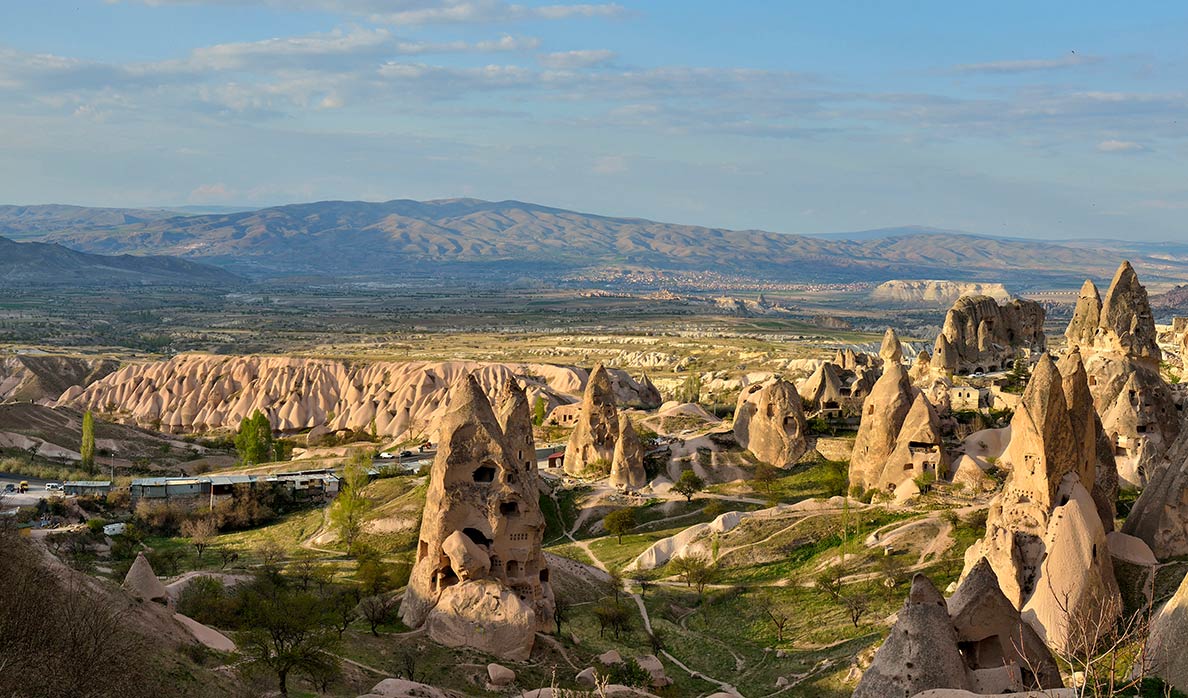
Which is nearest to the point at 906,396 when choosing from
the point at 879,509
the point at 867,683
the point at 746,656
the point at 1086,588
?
the point at 879,509

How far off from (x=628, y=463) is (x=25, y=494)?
3309 cm

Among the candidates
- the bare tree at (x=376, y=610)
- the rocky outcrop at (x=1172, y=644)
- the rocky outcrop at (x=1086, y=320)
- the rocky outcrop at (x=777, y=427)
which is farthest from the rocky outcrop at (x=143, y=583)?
→ the rocky outcrop at (x=1086, y=320)

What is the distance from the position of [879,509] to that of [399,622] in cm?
2167

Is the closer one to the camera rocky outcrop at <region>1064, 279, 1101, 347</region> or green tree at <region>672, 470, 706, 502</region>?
green tree at <region>672, 470, 706, 502</region>

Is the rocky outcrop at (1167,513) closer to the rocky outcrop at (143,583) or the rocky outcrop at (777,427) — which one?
the rocky outcrop at (777,427)

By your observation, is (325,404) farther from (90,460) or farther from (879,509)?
(879,509)

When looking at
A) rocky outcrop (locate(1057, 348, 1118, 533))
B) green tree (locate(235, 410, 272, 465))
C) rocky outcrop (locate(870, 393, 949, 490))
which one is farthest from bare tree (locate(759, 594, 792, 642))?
green tree (locate(235, 410, 272, 465))

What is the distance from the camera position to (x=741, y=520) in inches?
2030

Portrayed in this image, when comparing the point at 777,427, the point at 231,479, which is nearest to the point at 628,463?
the point at 777,427

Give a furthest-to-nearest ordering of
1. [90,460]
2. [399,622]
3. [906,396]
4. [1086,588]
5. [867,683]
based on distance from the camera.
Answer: [90,460] < [906,396] < [399,622] < [1086,588] < [867,683]

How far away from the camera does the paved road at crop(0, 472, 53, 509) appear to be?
202 feet

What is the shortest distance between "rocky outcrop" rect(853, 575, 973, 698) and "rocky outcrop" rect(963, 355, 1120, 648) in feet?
23.9

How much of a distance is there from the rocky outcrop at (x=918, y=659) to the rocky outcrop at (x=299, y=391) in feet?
247

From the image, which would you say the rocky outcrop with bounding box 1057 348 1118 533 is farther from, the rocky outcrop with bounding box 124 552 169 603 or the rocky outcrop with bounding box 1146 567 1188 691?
the rocky outcrop with bounding box 124 552 169 603
